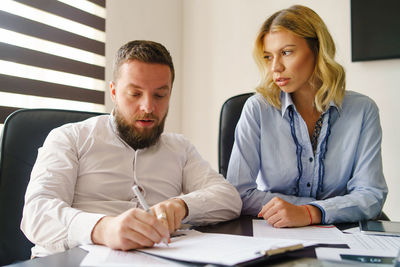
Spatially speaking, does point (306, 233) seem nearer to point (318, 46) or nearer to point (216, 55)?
point (318, 46)

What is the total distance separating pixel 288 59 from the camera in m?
1.45

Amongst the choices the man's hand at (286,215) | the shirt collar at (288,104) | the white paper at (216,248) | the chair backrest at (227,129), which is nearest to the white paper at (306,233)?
the man's hand at (286,215)

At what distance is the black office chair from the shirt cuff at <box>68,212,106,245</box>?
461 millimetres

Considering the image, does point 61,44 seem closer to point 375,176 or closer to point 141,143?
point 141,143

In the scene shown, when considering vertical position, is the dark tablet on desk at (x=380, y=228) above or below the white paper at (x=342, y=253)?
below

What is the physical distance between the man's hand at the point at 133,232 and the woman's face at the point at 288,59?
0.89 metres

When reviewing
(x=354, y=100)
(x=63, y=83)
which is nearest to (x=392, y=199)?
(x=354, y=100)

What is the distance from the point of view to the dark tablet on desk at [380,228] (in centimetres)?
96

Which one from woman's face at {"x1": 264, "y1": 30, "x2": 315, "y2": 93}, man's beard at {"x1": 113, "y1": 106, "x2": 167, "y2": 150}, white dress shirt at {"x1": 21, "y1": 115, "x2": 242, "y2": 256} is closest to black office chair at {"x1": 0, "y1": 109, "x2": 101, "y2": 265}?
white dress shirt at {"x1": 21, "y1": 115, "x2": 242, "y2": 256}

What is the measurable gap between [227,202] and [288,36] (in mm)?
708

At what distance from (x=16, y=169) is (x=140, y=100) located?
485 mm

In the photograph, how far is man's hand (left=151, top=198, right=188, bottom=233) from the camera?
2.97 ft

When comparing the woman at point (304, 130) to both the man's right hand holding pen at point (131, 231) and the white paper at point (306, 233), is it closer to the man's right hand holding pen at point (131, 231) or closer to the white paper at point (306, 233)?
the white paper at point (306, 233)

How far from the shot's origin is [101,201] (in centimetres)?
115
